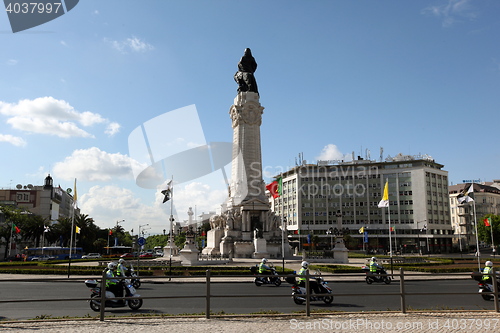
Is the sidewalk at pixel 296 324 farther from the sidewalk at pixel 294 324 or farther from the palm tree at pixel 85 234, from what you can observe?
the palm tree at pixel 85 234

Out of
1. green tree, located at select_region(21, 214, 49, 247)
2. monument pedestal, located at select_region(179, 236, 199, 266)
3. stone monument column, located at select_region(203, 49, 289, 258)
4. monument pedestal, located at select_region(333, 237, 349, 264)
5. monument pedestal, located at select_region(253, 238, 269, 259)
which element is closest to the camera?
monument pedestal, located at select_region(179, 236, 199, 266)

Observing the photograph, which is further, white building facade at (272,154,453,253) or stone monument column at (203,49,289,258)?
white building facade at (272,154,453,253)

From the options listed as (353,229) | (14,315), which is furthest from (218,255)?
(353,229)

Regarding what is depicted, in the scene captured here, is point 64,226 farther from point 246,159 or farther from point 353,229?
point 353,229

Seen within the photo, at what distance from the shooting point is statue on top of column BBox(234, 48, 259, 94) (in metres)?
64.0

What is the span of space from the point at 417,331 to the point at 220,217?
4863 centimetres

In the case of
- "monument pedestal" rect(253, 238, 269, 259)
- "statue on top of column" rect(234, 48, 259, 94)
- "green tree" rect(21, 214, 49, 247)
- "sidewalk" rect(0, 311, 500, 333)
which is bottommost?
"sidewalk" rect(0, 311, 500, 333)

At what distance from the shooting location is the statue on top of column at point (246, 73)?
210 feet

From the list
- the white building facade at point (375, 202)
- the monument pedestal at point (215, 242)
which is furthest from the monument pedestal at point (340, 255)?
the white building facade at point (375, 202)

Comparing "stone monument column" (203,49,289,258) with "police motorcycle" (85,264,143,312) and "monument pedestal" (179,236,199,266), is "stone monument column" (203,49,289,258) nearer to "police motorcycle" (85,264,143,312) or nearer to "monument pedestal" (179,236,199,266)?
"monument pedestal" (179,236,199,266)

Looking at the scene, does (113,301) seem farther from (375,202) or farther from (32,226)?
(375,202)

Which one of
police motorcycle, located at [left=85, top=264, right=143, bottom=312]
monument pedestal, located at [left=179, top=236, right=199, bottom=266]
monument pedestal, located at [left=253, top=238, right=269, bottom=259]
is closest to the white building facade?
monument pedestal, located at [left=253, top=238, right=269, bottom=259]

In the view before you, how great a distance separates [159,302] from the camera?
16.1 meters

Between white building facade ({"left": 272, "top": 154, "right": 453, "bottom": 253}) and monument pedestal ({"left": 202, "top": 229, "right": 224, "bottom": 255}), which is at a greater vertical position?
white building facade ({"left": 272, "top": 154, "right": 453, "bottom": 253})
